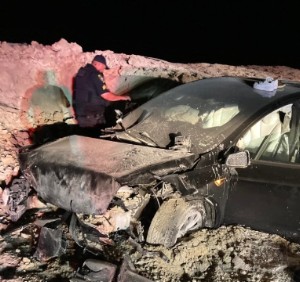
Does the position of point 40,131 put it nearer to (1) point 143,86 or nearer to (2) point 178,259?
(1) point 143,86

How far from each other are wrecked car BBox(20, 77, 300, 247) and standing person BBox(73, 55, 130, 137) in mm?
2175

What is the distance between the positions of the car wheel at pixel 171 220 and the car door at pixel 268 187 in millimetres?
400

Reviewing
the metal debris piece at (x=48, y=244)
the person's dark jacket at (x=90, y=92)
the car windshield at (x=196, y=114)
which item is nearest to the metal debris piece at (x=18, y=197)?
the metal debris piece at (x=48, y=244)

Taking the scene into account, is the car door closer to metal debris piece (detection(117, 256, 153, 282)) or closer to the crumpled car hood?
the crumpled car hood

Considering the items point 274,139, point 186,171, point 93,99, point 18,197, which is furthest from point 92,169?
point 93,99

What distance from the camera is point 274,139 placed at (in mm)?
3590

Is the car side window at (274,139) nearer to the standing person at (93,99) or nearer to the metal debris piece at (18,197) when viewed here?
the metal debris piece at (18,197)

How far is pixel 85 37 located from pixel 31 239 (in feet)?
89.2


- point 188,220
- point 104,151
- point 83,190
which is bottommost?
point 188,220

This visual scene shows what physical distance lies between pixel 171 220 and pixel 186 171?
43cm

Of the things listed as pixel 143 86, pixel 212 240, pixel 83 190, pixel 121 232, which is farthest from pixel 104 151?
pixel 143 86

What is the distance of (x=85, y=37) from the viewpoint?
2898 centimetres

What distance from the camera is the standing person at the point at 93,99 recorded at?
5.93m

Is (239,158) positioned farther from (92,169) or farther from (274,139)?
(92,169)
